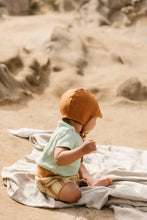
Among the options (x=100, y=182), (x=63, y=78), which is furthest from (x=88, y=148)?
(x=63, y=78)

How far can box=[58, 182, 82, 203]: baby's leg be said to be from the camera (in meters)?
2.25

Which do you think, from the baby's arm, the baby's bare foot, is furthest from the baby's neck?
the baby's bare foot

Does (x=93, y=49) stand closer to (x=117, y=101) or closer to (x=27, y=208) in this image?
(x=117, y=101)

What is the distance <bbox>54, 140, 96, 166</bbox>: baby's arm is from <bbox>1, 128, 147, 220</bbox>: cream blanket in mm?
374

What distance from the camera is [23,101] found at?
17.1 ft

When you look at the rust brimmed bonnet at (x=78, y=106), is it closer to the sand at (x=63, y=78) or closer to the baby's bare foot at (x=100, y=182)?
the baby's bare foot at (x=100, y=182)

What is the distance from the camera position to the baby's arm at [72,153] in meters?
2.08

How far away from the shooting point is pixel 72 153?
209cm

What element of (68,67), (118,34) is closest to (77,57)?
(68,67)

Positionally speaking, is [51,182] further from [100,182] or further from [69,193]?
[100,182]

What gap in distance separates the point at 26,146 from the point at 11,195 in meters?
1.18

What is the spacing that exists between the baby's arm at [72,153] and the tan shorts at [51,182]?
22 centimetres

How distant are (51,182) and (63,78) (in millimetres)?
3812

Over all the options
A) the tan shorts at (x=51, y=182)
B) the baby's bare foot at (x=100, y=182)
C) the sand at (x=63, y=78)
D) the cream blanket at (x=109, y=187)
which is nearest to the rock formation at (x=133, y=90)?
the sand at (x=63, y=78)
